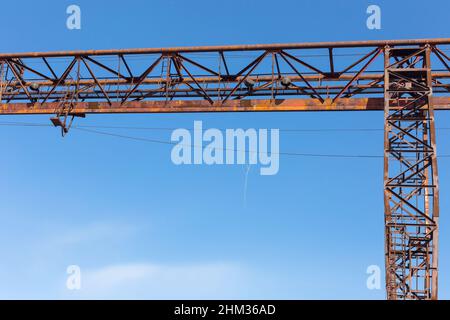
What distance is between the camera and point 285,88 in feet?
60.0

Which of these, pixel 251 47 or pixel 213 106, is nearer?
pixel 251 47

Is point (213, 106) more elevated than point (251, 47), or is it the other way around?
point (251, 47)

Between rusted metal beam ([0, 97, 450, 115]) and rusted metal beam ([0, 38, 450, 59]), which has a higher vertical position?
rusted metal beam ([0, 38, 450, 59])

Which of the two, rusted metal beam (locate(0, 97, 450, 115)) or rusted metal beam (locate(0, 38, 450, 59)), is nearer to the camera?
rusted metal beam (locate(0, 38, 450, 59))

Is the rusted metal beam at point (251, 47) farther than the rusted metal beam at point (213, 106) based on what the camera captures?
No

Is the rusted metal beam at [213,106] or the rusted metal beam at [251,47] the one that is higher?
the rusted metal beam at [251,47]

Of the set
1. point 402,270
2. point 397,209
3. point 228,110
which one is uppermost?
point 228,110
